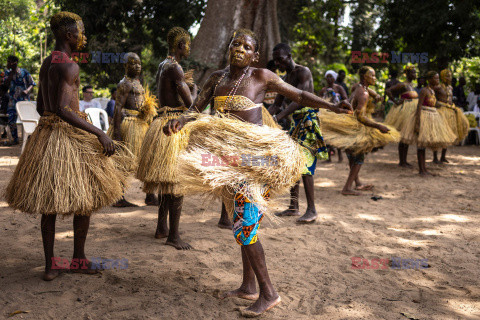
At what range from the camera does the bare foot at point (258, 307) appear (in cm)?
269

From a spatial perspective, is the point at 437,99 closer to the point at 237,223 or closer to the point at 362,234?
the point at 362,234

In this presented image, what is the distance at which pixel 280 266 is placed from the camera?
140 inches

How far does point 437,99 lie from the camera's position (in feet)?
26.3

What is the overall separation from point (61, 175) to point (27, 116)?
21.4 ft

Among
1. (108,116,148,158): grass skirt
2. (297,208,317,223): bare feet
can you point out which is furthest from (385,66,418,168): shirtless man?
(108,116,148,158): grass skirt

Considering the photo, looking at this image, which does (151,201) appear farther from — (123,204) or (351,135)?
(351,135)

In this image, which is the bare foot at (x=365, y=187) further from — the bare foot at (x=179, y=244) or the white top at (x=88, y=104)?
the white top at (x=88, y=104)

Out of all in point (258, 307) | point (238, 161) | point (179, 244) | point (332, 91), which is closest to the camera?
point (238, 161)

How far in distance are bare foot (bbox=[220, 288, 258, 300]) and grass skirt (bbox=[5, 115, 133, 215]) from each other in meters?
1.05

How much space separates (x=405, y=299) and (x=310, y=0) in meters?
12.5

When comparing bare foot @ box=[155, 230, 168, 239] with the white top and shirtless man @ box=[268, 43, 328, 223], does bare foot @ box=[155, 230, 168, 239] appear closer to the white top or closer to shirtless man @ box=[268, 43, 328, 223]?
shirtless man @ box=[268, 43, 328, 223]

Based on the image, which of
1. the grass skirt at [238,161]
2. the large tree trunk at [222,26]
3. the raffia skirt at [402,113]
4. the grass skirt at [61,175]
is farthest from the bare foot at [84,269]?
the raffia skirt at [402,113]

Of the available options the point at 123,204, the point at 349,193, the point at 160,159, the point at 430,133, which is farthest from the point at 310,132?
the point at 430,133

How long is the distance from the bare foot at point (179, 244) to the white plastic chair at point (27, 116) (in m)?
5.63
